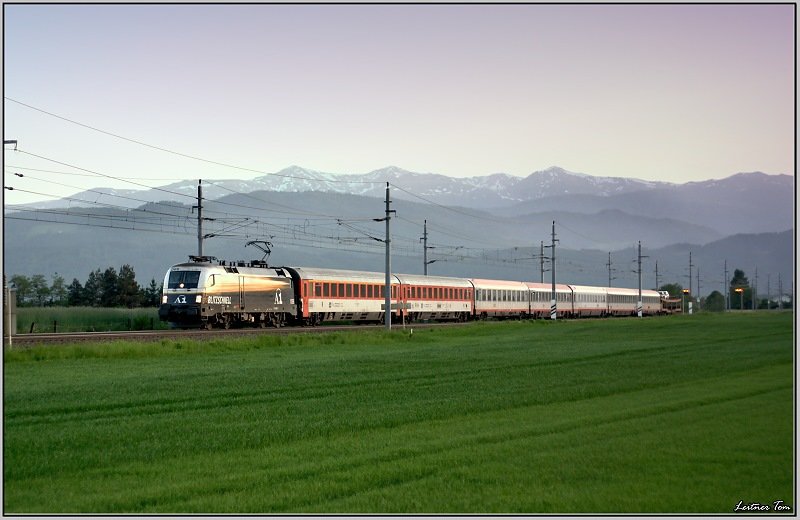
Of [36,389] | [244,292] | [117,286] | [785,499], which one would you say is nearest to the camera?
[785,499]

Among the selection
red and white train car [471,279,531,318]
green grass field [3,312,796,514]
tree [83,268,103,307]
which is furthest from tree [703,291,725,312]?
green grass field [3,312,796,514]

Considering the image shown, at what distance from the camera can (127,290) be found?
101 metres

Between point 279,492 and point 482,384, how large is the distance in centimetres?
1407

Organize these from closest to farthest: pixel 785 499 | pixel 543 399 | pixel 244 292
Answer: pixel 785 499 < pixel 543 399 < pixel 244 292

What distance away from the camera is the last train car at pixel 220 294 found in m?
52.5

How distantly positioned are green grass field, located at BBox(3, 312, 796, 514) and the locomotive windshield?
1870 cm

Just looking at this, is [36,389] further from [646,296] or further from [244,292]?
[646,296]

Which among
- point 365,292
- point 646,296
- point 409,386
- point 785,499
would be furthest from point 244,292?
point 646,296

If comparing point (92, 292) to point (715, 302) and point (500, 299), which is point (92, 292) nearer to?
point (500, 299)

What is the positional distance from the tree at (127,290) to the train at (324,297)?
3406cm

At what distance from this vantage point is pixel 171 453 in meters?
16.1

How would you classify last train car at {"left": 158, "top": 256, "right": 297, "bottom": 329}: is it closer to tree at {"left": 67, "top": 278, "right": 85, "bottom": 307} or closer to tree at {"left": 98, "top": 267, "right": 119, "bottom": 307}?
tree at {"left": 67, "top": 278, "right": 85, "bottom": 307}

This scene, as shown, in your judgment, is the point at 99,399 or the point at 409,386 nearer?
the point at 99,399
